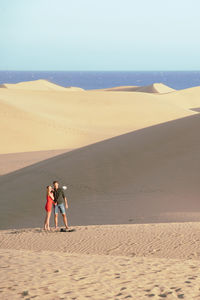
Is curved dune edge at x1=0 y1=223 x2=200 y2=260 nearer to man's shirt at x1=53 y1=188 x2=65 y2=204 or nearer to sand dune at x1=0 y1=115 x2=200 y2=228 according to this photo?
man's shirt at x1=53 y1=188 x2=65 y2=204

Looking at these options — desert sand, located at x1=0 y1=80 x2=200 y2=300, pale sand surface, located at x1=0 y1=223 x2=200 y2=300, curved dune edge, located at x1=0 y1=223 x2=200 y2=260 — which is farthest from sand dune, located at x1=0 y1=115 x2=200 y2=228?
pale sand surface, located at x1=0 y1=223 x2=200 y2=300

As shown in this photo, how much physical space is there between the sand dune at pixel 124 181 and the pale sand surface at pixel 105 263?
2444 mm

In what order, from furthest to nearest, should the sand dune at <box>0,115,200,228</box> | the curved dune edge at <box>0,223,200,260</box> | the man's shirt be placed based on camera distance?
1. the sand dune at <box>0,115,200,228</box>
2. the man's shirt
3. the curved dune edge at <box>0,223,200,260</box>

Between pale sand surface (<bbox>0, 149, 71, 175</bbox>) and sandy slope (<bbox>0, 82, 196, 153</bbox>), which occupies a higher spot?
sandy slope (<bbox>0, 82, 196, 153</bbox>)

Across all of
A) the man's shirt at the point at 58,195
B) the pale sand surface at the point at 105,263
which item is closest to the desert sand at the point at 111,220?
the pale sand surface at the point at 105,263

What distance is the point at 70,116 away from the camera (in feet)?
155

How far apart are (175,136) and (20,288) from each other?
15024 millimetres

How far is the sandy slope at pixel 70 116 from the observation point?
37.4m

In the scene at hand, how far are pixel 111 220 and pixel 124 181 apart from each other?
13.0 ft

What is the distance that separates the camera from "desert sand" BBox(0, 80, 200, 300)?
7.73m

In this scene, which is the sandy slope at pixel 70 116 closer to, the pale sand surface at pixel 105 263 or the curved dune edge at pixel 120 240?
the curved dune edge at pixel 120 240

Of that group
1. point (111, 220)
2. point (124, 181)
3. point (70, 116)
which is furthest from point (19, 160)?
point (70, 116)

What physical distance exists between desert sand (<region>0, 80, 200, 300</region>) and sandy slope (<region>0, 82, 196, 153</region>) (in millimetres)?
1369

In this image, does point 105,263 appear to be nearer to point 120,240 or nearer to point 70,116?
point 120,240
